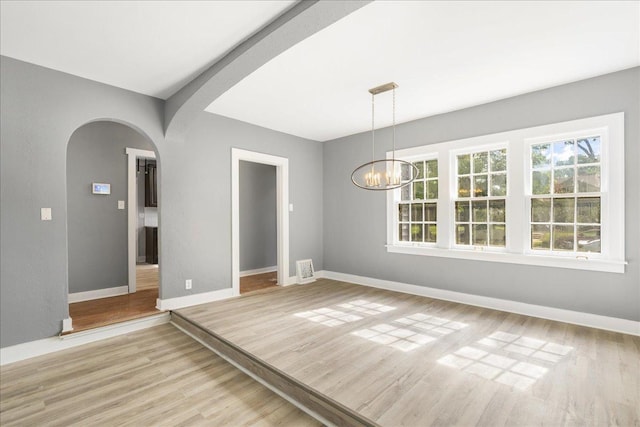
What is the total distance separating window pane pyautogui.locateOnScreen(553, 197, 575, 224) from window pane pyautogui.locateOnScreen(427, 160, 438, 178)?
61.5 inches

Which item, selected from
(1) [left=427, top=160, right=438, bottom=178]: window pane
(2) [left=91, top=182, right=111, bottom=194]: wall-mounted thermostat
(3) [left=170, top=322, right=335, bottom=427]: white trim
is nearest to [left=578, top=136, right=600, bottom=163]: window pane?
(1) [left=427, top=160, right=438, bottom=178]: window pane

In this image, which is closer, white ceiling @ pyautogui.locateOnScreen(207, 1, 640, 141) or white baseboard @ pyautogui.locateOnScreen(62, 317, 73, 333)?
white ceiling @ pyautogui.locateOnScreen(207, 1, 640, 141)

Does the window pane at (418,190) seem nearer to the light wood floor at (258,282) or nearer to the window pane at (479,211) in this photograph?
the window pane at (479,211)

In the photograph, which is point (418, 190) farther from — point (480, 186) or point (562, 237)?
point (562, 237)

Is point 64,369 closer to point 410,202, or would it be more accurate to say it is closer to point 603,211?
point 410,202

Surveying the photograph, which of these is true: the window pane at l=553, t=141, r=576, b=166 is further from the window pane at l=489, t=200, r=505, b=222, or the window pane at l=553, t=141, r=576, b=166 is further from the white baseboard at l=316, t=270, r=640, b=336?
the white baseboard at l=316, t=270, r=640, b=336

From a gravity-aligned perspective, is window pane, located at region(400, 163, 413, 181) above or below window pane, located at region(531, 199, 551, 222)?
above

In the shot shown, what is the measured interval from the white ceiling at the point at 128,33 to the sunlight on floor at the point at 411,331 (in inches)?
122

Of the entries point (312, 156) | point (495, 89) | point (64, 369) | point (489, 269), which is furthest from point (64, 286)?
point (495, 89)

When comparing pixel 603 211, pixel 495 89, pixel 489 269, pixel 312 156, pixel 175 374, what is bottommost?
pixel 175 374

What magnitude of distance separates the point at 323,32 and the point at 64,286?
367cm

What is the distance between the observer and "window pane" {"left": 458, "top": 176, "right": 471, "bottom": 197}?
432 centimetres

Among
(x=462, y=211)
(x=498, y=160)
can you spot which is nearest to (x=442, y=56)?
(x=498, y=160)

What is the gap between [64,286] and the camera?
3.15 metres
